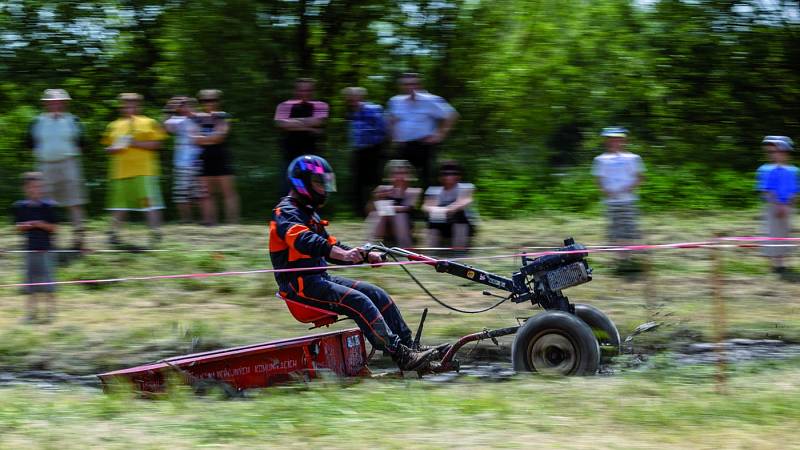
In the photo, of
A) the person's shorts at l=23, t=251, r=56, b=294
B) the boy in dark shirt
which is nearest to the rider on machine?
the boy in dark shirt

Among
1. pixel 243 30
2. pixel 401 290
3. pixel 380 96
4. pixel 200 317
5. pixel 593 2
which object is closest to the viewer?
pixel 200 317

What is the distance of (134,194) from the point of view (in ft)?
45.3

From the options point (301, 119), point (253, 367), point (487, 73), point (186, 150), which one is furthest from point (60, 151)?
point (487, 73)

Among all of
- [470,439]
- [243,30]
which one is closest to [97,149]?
[243,30]

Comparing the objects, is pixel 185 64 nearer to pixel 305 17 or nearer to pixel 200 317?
pixel 305 17

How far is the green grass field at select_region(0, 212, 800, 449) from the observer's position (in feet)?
20.9

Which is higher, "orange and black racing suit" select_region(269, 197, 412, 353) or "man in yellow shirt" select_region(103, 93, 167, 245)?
"orange and black racing suit" select_region(269, 197, 412, 353)

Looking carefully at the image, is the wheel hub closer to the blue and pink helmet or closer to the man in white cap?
the blue and pink helmet

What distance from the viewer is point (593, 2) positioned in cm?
1980

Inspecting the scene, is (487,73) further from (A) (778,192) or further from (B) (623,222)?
(A) (778,192)

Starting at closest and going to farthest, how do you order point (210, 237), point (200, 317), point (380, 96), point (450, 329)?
1. point (450, 329)
2. point (200, 317)
3. point (210, 237)
4. point (380, 96)

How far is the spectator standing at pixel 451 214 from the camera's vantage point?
41.2 ft

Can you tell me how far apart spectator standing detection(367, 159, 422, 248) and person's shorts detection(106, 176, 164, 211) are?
298 cm

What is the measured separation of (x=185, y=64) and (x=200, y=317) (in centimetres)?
697
